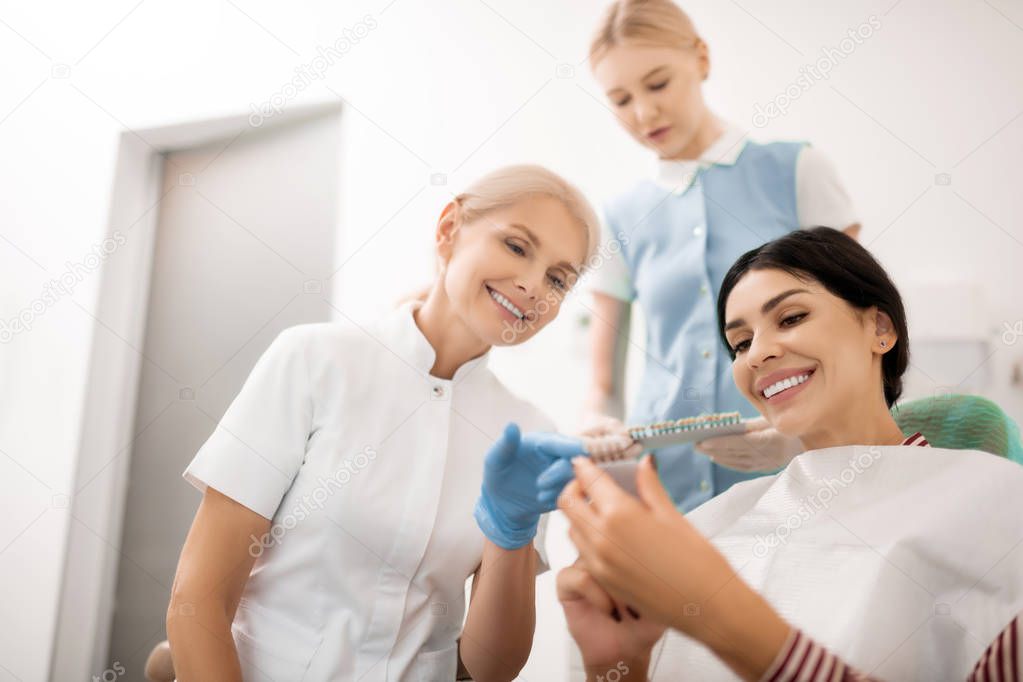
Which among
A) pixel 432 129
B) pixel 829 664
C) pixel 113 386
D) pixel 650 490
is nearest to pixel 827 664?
pixel 829 664

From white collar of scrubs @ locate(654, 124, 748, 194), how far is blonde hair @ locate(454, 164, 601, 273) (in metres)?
0.23

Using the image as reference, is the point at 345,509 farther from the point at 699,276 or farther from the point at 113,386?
the point at 113,386

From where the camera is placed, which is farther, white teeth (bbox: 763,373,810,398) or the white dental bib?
white teeth (bbox: 763,373,810,398)

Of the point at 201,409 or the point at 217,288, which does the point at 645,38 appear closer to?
the point at 217,288

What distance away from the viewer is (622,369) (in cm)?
137

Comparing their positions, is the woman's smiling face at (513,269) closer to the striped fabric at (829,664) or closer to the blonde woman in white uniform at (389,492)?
the blonde woman in white uniform at (389,492)

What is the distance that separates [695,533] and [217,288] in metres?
1.48

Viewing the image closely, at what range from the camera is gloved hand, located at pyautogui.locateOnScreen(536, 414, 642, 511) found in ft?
2.39

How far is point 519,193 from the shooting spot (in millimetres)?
984

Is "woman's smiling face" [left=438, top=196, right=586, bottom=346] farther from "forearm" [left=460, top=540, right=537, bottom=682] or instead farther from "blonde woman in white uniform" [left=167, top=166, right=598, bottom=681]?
"forearm" [left=460, top=540, right=537, bottom=682]

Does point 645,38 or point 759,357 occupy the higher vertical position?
point 645,38

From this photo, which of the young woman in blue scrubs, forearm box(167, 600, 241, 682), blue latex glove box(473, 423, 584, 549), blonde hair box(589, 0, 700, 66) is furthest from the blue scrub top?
forearm box(167, 600, 241, 682)

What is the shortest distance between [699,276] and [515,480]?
19.4 inches

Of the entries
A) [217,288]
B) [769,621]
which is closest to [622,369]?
[769,621]
